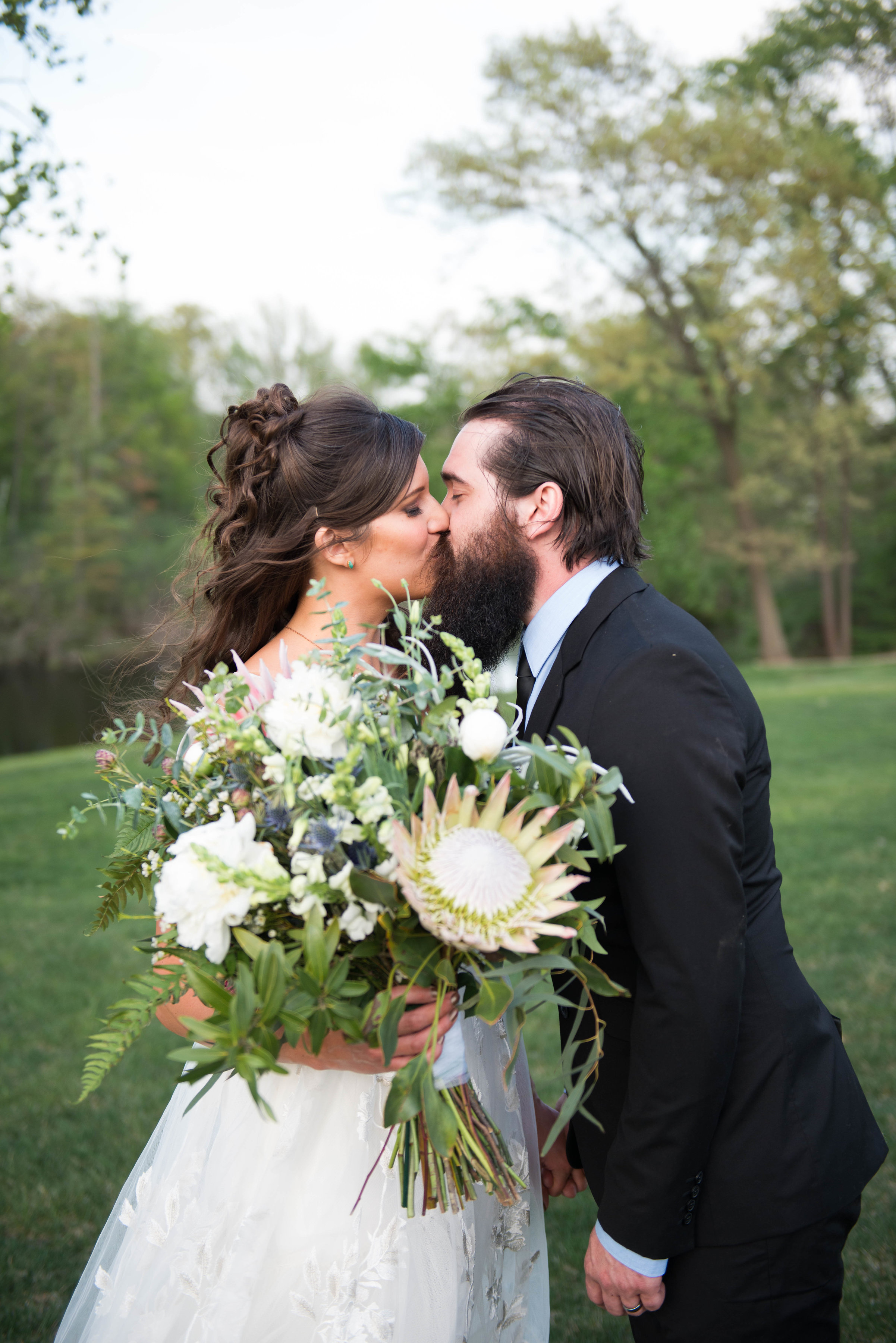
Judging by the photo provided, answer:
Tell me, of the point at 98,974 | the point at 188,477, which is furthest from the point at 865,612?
the point at 98,974

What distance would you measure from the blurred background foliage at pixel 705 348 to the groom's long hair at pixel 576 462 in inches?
799

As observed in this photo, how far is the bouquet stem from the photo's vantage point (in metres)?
1.79

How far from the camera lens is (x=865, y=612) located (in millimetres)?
42250

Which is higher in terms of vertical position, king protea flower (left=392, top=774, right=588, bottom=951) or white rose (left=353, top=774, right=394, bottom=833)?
white rose (left=353, top=774, right=394, bottom=833)

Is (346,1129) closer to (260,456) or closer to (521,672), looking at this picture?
(521,672)

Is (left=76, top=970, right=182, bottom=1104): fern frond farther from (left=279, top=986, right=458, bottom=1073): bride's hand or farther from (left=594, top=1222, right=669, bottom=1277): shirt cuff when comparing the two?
(left=594, top=1222, right=669, bottom=1277): shirt cuff

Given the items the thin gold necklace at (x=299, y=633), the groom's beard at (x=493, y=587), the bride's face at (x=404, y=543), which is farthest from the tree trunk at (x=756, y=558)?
the groom's beard at (x=493, y=587)

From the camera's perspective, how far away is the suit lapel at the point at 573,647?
2.25 metres

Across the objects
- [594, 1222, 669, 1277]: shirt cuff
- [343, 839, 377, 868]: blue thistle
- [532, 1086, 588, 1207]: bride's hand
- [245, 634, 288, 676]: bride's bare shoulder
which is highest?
[245, 634, 288, 676]: bride's bare shoulder

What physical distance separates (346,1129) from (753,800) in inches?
49.0

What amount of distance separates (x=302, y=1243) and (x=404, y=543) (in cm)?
202

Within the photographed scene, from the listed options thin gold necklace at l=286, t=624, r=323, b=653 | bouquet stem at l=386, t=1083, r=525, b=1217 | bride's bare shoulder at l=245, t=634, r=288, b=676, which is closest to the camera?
bouquet stem at l=386, t=1083, r=525, b=1217

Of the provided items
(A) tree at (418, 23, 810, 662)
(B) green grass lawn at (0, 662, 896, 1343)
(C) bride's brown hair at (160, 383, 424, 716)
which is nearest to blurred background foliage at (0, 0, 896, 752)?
(A) tree at (418, 23, 810, 662)

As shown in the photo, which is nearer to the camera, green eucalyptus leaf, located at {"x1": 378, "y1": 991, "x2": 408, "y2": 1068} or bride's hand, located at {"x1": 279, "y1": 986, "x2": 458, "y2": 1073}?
green eucalyptus leaf, located at {"x1": 378, "y1": 991, "x2": 408, "y2": 1068}
